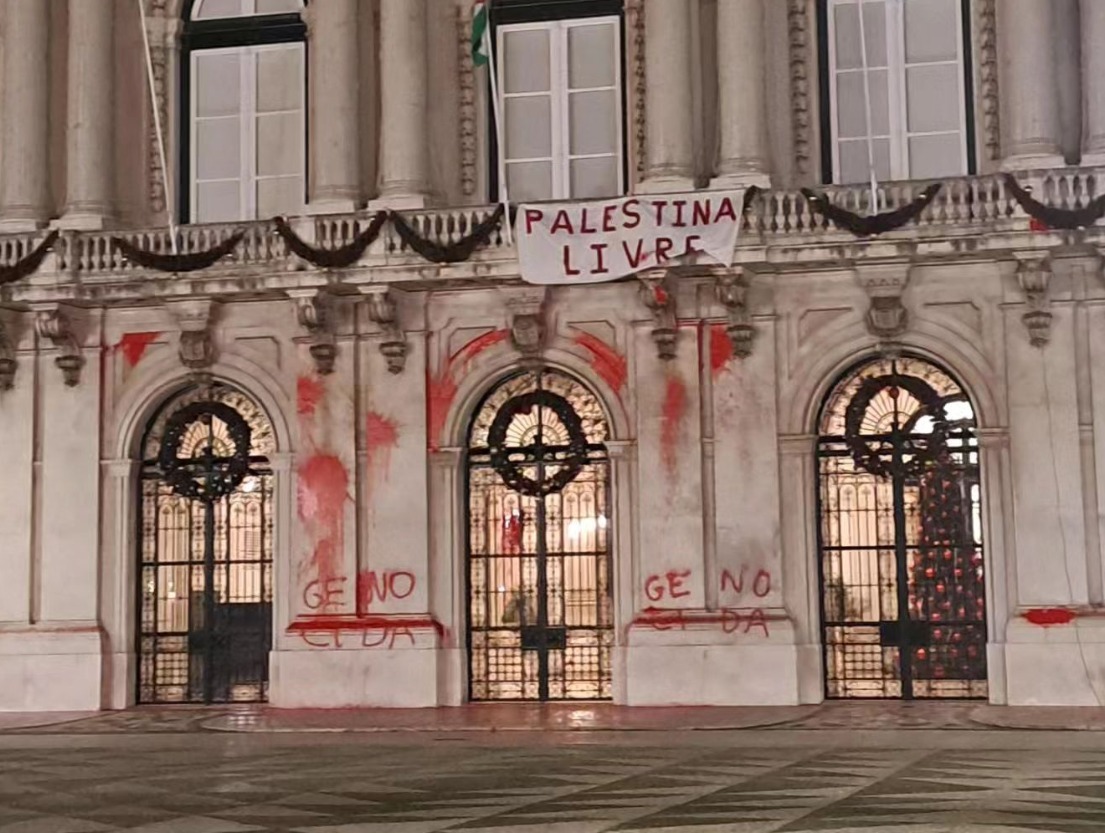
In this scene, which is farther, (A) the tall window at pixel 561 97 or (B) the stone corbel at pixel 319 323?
(A) the tall window at pixel 561 97

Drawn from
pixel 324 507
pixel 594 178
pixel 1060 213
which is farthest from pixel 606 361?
pixel 1060 213

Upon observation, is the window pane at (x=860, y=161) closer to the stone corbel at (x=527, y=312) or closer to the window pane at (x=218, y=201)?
the stone corbel at (x=527, y=312)

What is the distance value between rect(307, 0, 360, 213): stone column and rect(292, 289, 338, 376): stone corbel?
1.39 m

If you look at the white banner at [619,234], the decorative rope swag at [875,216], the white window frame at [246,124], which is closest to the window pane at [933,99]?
the decorative rope swag at [875,216]

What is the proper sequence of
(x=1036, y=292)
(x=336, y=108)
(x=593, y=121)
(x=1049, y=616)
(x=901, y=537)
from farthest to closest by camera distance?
(x=593, y=121) < (x=336, y=108) < (x=901, y=537) < (x=1036, y=292) < (x=1049, y=616)

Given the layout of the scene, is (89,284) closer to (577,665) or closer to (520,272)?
(520,272)

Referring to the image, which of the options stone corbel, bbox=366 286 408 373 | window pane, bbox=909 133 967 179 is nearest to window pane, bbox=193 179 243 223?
stone corbel, bbox=366 286 408 373

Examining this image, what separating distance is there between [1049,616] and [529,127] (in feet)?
33.0

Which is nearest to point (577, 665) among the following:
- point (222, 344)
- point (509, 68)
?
point (222, 344)

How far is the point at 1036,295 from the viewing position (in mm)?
24688

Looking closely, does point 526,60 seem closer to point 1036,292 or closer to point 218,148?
point 218,148

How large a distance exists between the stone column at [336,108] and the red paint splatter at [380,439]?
121 inches

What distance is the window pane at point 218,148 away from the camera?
28.4 metres

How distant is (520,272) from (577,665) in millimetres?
5533
